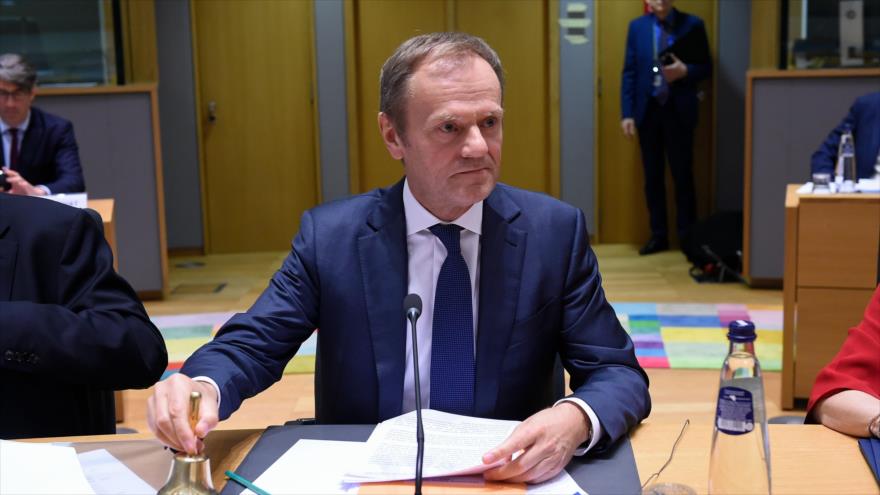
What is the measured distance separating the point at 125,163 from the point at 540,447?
199 inches

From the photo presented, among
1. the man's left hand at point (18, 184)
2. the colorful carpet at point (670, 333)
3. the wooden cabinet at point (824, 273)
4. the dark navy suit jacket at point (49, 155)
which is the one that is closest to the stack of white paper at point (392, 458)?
the wooden cabinet at point (824, 273)

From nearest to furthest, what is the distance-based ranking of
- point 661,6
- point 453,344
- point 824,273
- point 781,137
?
point 453,344 → point 824,273 → point 781,137 → point 661,6

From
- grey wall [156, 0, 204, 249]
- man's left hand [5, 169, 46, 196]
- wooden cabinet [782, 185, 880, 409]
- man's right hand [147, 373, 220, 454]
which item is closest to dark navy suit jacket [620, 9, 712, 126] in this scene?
grey wall [156, 0, 204, 249]

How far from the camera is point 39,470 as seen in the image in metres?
1.52

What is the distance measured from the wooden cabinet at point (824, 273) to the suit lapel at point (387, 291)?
2.33 m

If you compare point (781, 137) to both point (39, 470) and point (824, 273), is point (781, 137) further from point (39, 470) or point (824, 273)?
point (39, 470)

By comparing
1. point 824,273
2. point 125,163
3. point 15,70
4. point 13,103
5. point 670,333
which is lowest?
point 670,333

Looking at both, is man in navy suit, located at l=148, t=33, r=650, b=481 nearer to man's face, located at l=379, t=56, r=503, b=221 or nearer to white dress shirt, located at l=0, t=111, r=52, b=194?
man's face, located at l=379, t=56, r=503, b=221

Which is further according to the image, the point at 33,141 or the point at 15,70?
the point at 33,141

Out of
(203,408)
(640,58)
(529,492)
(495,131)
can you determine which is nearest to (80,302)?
(203,408)

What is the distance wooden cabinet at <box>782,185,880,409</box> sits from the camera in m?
3.83

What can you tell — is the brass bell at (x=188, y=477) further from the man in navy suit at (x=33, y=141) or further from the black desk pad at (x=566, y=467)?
the man in navy suit at (x=33, y=141)

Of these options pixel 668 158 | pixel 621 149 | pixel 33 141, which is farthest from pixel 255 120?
pixel 668 158

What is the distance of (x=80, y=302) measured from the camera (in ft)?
6.55
